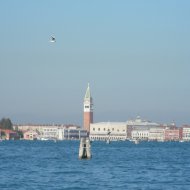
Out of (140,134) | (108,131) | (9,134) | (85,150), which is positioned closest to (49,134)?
(108,131)

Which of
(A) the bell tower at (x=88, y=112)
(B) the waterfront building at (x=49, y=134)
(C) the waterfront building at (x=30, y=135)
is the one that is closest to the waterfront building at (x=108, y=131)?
(A) the bell tower at (x=88, y=112)

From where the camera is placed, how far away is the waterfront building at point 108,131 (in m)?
188

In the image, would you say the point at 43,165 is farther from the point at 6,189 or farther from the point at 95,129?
the point at 95,129

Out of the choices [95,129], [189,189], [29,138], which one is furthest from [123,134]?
[189,189]

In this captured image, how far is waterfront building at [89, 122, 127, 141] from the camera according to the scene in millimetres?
188337

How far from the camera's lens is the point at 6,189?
30391 millimetres

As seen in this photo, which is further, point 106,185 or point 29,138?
point 29,138

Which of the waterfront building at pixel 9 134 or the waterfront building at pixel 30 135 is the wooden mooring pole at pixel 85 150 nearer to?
the waterfront building at pixel 9 134

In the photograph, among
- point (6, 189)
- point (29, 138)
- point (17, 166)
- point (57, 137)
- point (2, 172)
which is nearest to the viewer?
point (6, 189)

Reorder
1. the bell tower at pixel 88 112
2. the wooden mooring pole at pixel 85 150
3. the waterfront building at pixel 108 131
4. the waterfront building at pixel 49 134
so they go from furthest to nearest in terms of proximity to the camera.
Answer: the waterfront building at pixel 49 134 → the waterfront building at pixel 108 131 → the bell tower at pixel 88 112 → the wooden mooring pole at pixel 85 150

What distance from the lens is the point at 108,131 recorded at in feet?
609

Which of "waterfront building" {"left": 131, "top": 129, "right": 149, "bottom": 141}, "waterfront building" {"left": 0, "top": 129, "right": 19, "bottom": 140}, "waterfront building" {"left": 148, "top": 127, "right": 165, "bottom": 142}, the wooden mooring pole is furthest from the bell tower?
the wooden mooring pole

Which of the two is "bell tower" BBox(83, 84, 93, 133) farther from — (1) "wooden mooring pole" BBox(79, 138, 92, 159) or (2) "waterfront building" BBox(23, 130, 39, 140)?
(1) "wooden mooring pole" BBox(79, 138, 92, 159)

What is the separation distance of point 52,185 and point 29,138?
147m
